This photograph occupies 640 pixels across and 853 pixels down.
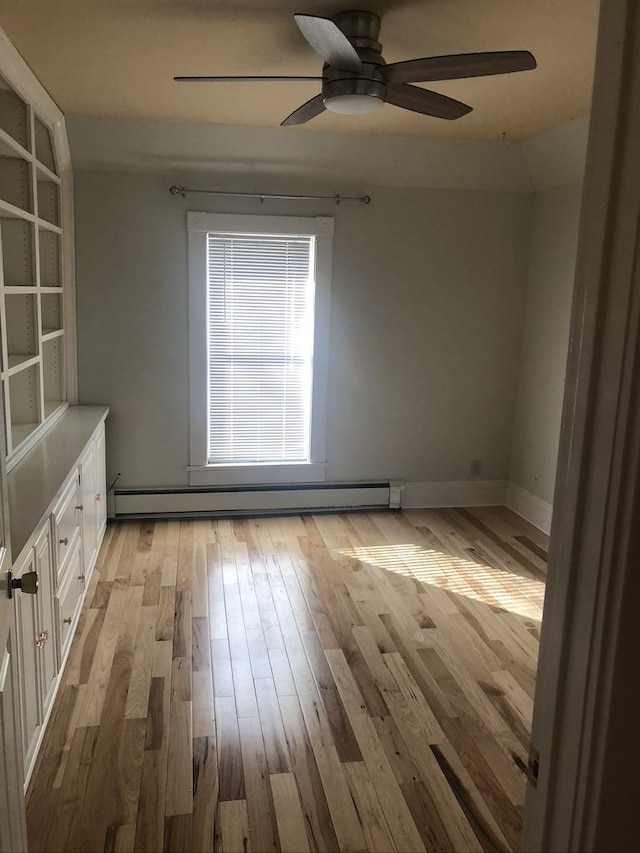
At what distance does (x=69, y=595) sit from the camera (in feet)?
10.1

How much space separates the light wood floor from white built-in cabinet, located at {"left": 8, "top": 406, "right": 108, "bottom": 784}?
0.50 ft

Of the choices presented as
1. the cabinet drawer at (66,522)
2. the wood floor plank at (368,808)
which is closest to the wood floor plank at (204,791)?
the wood floor plank at (368,808)

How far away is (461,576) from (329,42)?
9.44ft

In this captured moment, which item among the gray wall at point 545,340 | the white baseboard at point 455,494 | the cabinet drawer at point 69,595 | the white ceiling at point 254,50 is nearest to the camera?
the white ceiling at point 254,50

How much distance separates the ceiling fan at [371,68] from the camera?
2342 mm

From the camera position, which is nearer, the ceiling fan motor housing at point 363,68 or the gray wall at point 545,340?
the ceiling fan motor housing at point 363,68

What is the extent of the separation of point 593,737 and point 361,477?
14.2ft

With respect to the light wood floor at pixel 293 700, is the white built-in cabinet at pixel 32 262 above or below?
above

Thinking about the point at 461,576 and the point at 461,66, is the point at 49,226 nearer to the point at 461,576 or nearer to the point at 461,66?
the point at 461,66

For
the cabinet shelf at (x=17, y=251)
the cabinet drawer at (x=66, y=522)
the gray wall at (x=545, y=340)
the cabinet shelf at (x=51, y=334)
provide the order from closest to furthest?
the cabinet drawer at (x=66, y=522) → the cabinet shelf at (x=17, y=251) → the cabinet shelf at (x=51, y=334) → the gray wall at (x=545, y=340)

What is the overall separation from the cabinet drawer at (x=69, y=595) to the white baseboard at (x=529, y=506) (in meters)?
3.03

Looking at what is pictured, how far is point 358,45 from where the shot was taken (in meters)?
2.62

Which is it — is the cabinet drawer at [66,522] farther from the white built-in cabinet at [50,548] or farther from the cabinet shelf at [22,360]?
the cabinet shelf at [22,360]

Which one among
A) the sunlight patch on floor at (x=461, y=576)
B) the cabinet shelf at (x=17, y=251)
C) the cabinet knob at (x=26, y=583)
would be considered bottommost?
the sunlight patch on floor at (x=461, y=576)
